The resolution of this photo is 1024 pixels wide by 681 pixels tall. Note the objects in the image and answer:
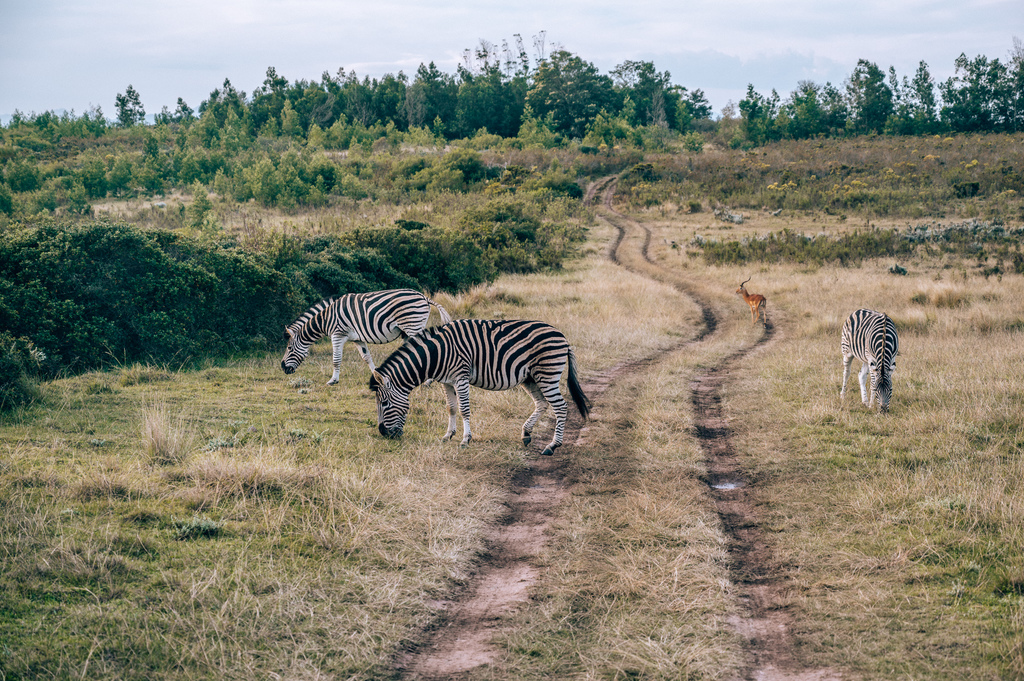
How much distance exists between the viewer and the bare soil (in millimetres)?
5324

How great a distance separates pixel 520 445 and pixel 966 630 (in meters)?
5.77

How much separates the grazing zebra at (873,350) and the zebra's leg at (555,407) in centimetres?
537

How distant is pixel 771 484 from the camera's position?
881 centimetres

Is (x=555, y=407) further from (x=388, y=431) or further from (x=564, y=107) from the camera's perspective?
(x=564, y=107)

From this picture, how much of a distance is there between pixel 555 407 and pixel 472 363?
1339mm

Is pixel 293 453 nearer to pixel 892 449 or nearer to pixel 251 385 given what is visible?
pixel 251 385

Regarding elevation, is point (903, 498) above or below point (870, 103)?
below

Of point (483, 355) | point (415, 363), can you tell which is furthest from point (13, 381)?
point (483, 355)

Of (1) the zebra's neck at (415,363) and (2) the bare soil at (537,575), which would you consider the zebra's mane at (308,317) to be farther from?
(2) the bare soil at (537,575)

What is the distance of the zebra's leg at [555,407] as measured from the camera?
32.4 ft

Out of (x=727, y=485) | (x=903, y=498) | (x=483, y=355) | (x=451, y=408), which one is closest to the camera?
(x=903, y=498)

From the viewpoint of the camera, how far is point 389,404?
9.89 metres

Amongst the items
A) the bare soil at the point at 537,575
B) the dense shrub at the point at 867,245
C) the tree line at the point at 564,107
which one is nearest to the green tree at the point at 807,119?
the tree line at the point at 564,107

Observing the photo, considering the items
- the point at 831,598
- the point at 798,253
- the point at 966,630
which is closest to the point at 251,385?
the point at 831,598
